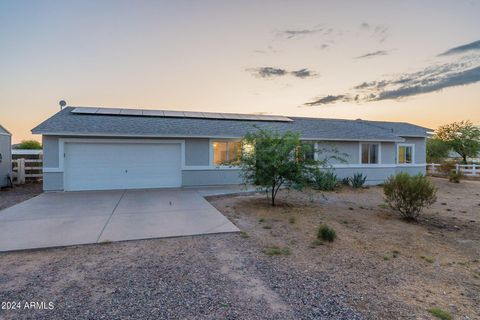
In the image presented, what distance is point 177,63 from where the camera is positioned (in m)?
13.8

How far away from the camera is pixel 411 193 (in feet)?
25.5

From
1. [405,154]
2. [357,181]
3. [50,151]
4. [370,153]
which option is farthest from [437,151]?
[50,151]

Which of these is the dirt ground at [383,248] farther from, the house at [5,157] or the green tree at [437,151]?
the green tree at [437,151]

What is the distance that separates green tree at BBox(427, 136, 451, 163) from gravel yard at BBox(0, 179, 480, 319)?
81.8ft

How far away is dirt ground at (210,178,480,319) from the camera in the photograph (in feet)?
11.5

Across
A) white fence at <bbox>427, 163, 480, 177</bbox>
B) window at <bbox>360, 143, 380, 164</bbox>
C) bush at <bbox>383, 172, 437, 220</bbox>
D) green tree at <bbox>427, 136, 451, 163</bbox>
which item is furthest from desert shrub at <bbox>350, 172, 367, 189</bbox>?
green tree at <bbox>427, 136, 451, 163</bbox>

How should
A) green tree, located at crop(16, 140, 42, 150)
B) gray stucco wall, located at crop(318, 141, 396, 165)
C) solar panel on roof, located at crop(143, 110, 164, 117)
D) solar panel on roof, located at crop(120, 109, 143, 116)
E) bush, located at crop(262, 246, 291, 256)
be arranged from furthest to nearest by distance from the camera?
1. green tree, located at crop(16, 140, 42, 150)
2. gray stucco wall, located at crop(318, 141, 396, 165)
3. solar panel on roof, located at crop(143, 110, 164, 117)
4. solar panel on roof, located at crop(120, 109, 143, 116)
5. bush, located at crop(262, 246, 291, 256)

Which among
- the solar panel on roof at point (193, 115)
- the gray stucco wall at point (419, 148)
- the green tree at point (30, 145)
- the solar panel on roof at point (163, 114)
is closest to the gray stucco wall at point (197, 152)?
the solar panel on roof at point (163, 114)

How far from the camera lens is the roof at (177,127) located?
11734 millimetres

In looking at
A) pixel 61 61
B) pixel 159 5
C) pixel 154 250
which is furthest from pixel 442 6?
pixel 61 61

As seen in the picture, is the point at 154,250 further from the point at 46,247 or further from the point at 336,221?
the point at 336,221

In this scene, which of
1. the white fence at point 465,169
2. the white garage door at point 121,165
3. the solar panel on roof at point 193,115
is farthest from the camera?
the white fence at point 465,169

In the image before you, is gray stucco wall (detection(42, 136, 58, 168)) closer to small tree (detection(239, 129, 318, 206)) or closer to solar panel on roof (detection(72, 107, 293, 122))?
solar panel on roof (detection(72, 107, 293, 122))

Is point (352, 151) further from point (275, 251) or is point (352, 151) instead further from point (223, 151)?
point (275, 251)
